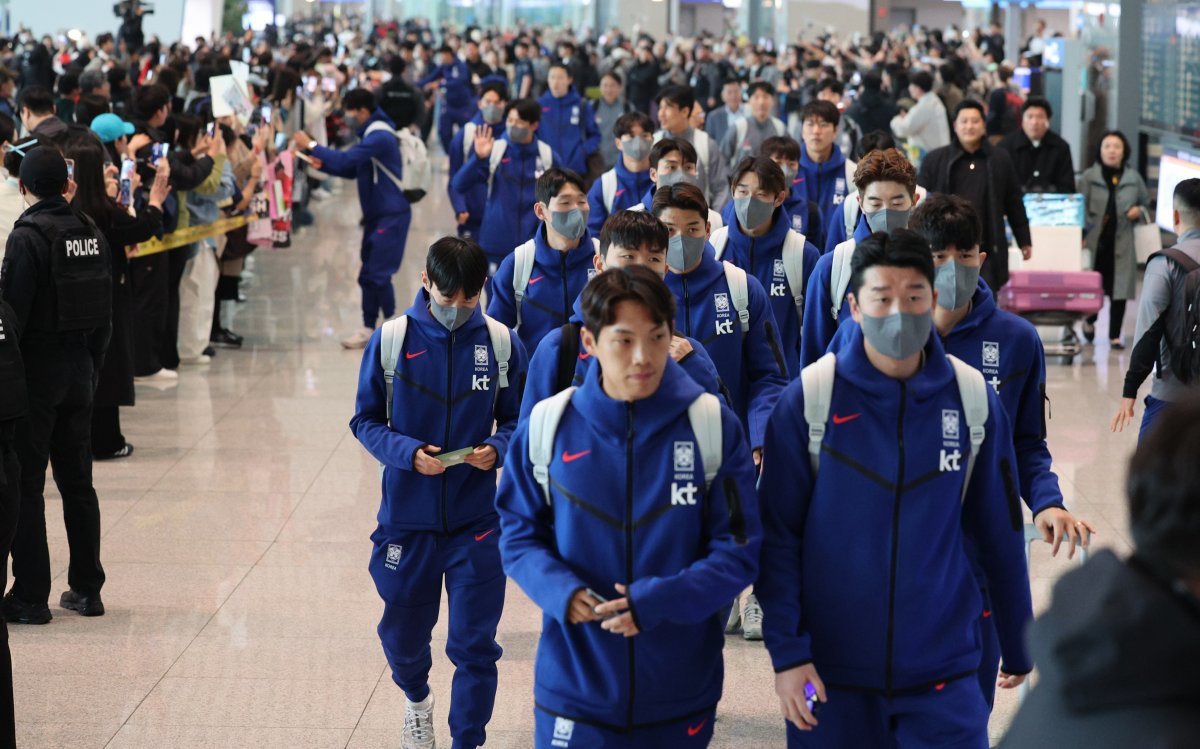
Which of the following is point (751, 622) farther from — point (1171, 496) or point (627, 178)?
point (1171, 496)

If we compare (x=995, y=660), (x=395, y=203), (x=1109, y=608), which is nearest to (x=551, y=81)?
(x=395, y=203)

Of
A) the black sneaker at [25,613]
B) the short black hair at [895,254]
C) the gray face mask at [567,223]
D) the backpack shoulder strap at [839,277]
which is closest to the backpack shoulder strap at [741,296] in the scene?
the backpack shoulder strap at [839,277]

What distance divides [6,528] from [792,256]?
303 cm

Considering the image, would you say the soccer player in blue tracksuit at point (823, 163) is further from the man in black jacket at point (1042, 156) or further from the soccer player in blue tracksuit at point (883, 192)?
the man in black jacket at point (1042, 156)

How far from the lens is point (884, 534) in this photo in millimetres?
3180

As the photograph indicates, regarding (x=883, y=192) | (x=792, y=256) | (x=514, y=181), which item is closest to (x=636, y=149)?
(x=514, y=181)

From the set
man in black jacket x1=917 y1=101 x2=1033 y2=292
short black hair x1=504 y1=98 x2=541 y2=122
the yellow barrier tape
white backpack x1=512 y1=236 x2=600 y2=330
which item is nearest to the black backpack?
white backpack x1=512 y1=236 x2=600 y2=330

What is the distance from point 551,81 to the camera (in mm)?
13914

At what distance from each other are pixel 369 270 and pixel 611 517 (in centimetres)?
833

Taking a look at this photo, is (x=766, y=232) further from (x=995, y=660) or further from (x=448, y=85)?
(x=448, y=85)

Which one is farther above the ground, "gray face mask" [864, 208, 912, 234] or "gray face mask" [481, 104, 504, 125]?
"gray face mask" [481, 104, 504, 125]

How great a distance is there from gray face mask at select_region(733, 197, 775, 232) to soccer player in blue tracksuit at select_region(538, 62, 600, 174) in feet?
24.1

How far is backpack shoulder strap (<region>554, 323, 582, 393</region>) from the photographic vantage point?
405 centimetres

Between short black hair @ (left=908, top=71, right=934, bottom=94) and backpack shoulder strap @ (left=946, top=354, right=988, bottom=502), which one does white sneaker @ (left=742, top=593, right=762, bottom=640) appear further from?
short black hair @ (left=908, top=71, right=934, bottom=94)
